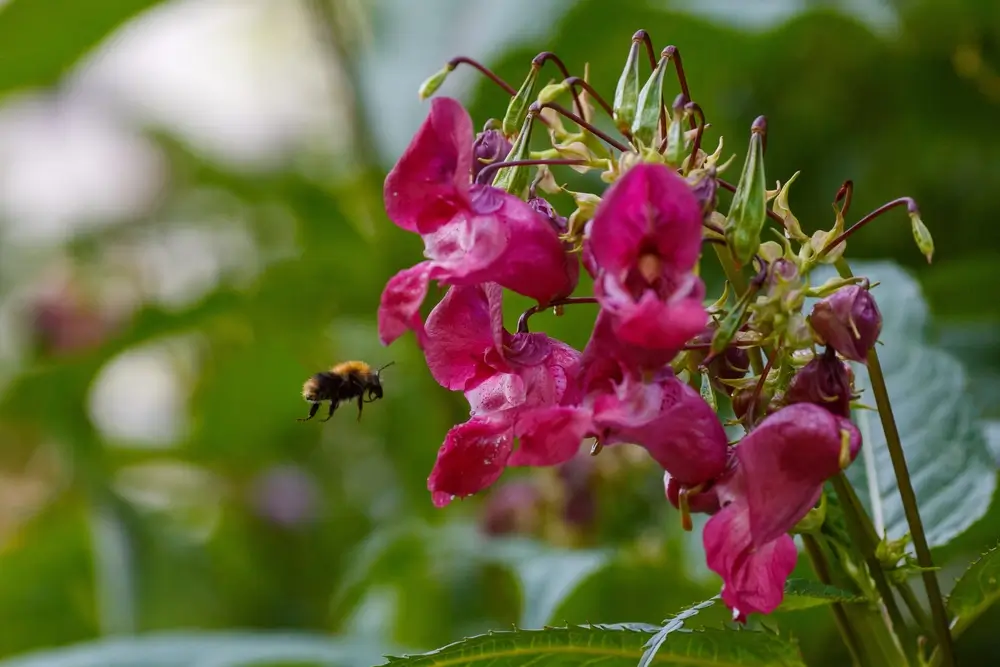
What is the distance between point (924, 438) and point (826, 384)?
29cm

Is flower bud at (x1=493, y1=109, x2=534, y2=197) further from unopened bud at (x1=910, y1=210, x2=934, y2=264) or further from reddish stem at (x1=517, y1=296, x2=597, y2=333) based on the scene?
unopened bud at (x1=910, y1=210, x2=934, y2=264)

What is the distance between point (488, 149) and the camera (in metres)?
0.51

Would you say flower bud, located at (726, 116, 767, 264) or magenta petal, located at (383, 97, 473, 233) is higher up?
magenta petal, located at (383, 97, 473, 233)

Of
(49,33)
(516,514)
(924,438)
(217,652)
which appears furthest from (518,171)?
(49,33)

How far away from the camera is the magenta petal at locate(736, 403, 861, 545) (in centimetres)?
44

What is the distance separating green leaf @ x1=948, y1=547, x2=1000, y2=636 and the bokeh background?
0.61ft

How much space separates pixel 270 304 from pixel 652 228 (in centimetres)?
115

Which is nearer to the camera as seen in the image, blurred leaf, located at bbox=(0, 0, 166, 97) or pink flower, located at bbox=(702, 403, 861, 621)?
pink flower, located at bbox=(702, 403, 861, 621)

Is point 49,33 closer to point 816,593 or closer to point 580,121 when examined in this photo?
point 580,121

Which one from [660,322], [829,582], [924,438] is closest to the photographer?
[660,322]

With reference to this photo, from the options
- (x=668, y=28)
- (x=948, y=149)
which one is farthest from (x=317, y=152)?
(x=948, y=149)

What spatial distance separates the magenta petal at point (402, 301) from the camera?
0.48 meters

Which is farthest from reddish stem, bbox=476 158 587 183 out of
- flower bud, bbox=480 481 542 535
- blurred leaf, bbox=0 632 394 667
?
flower bud, bbox=480 481 542 535

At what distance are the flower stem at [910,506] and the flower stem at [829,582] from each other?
0.12 feet
